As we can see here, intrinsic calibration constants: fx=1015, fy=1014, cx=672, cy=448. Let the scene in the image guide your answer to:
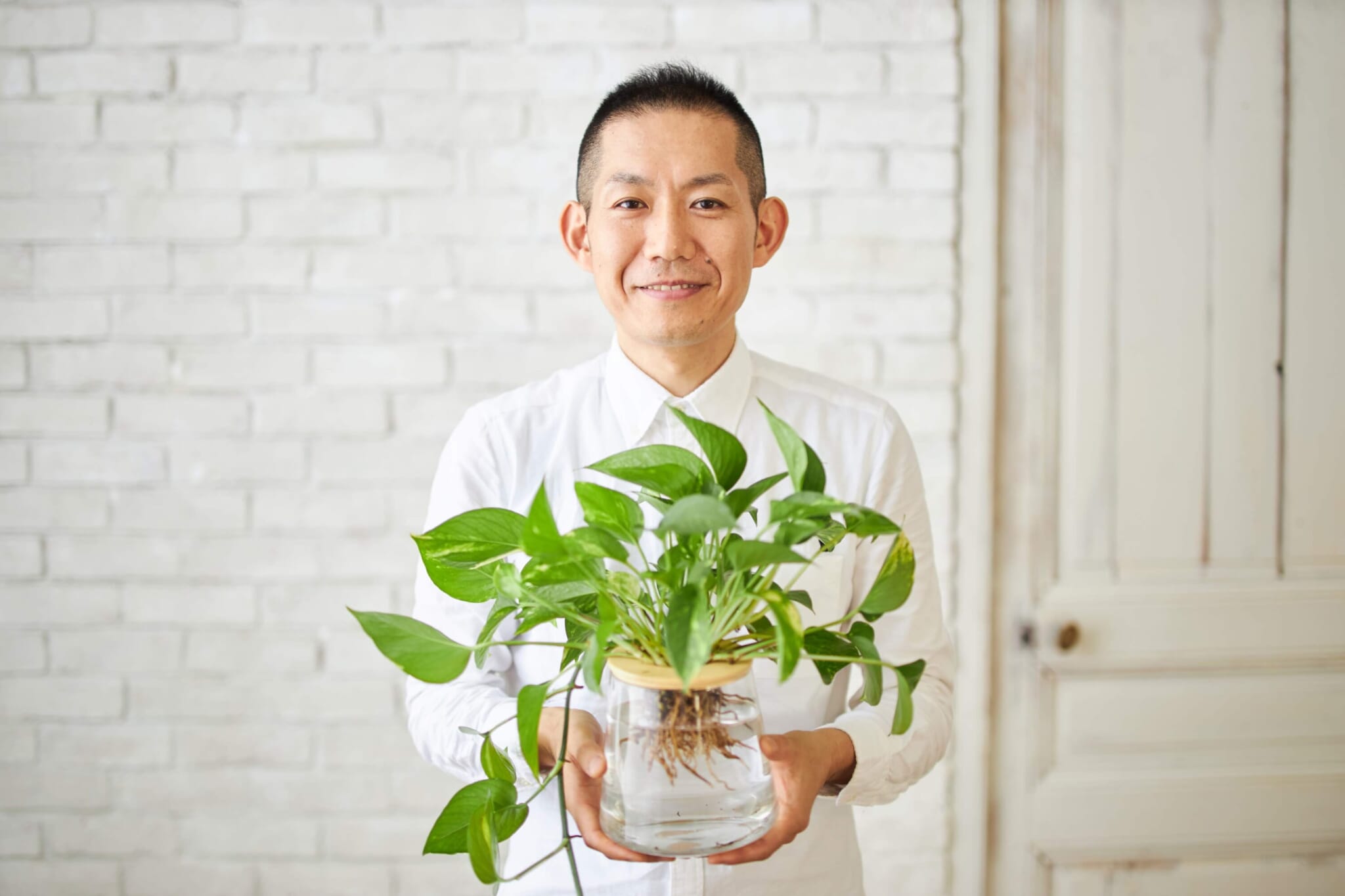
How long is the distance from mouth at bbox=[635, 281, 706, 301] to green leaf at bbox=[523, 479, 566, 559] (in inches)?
17.8

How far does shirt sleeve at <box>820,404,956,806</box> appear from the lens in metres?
1.06

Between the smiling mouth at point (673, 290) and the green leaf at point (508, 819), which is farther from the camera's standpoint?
the smiling mouth at point (673, 290)

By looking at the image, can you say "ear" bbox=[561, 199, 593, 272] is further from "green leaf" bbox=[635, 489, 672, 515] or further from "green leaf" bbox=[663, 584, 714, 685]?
"green leaf" bbox=[663, 584, 714, 685]

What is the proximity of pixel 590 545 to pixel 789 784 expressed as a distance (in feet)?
1.04

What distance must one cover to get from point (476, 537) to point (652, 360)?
0.50 m

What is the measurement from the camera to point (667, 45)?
1.64m

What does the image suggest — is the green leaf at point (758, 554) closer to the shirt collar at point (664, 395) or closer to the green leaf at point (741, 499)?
the green leaf at point (741, 499)

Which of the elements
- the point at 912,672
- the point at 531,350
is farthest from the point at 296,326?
the point at 912,672

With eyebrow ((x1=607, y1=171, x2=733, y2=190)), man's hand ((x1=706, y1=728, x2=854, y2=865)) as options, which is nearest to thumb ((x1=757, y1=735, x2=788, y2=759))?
man's hand ((x1=706, y1=728, x2=854, y2=865))

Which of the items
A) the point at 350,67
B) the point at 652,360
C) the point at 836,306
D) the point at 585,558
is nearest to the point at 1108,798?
the point at 836,306

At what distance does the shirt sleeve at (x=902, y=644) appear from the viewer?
1.06 meters

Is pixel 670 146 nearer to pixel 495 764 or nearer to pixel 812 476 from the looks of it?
pixel 812 476

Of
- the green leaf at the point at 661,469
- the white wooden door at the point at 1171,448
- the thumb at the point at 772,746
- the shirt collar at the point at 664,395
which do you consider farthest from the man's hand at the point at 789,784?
the white wooden door at the point at 1171,448

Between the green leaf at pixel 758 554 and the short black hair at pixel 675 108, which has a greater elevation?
the short black hair at pixel 675 108
